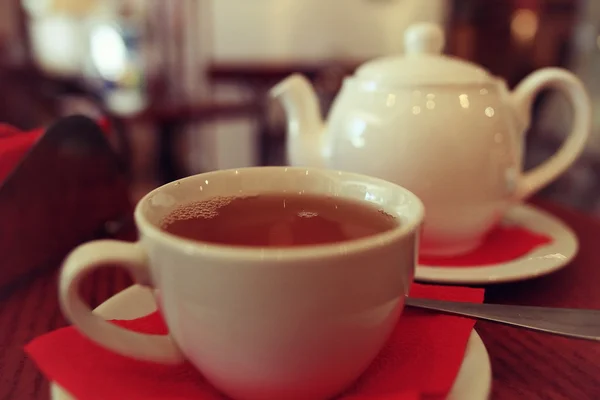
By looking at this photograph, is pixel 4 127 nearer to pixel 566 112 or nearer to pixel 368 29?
pixel 566 112

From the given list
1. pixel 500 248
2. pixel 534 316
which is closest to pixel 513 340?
pixel 534 316

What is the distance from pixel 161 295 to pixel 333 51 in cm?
286

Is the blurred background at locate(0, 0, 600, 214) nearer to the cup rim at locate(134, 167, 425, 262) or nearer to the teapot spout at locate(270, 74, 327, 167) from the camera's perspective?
the teapot spout at locate(270, 74, 327, 167)

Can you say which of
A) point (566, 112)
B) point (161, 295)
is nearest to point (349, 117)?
point (161, 295)

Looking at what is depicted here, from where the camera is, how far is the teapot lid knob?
599 millimetres

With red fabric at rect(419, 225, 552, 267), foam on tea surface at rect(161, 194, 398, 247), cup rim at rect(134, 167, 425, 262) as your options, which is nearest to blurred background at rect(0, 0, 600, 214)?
red fabric at rect(419, 225, 552, 267)

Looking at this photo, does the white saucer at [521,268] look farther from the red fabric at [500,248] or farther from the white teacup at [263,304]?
the white teacup at [263,304]

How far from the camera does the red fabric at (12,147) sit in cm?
49

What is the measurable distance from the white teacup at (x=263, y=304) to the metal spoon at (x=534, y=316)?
9 centimetres

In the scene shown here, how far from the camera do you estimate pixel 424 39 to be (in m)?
Answer: 0.60

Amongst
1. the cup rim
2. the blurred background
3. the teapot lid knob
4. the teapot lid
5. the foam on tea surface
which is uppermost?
the teapot lid knob

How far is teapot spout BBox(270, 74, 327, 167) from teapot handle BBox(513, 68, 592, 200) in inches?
8.6

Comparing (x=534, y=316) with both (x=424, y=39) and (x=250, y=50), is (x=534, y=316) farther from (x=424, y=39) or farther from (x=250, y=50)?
(x=250, y=50)

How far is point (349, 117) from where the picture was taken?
58 cm
